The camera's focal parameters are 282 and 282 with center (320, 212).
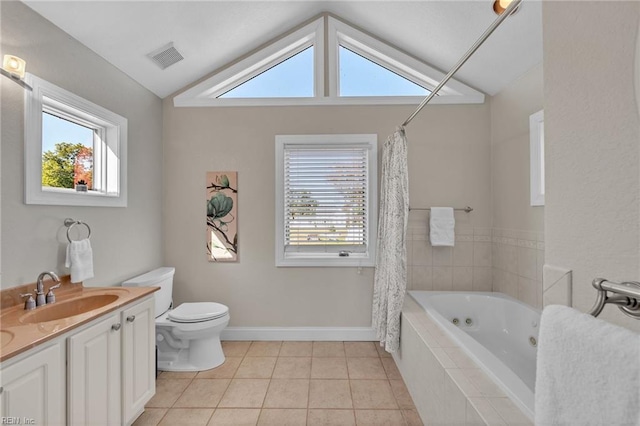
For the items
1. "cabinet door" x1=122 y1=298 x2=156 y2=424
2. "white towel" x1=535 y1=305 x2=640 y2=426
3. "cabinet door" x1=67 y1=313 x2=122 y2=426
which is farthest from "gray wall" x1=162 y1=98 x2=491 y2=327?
"white towel" x1=535 y1=305 x2=640 y2=426

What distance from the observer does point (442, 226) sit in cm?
268

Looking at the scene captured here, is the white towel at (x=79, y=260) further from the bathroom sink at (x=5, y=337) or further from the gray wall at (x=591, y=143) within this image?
A: the gray wall at (x=591, y=143)

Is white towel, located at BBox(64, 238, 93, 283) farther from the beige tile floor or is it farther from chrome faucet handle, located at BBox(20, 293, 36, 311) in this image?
the beige tile floor

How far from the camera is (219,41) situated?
2.42 m

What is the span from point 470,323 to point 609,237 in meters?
2.28

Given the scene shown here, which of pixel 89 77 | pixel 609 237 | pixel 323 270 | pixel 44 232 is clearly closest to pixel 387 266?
pixel 323 270

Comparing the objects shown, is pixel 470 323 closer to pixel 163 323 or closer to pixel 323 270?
pixel 323 270

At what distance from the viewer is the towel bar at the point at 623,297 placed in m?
0.47

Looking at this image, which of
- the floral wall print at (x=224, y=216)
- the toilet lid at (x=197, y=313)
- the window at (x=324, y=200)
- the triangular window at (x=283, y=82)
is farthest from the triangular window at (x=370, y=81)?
the toilet lid at (x=197, y=313)

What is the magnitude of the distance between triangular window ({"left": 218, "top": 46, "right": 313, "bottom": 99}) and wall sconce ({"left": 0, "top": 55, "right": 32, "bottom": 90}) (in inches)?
61.2

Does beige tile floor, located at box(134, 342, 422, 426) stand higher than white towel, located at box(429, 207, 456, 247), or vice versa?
white towel, located at box(429, 207, 456, 247)

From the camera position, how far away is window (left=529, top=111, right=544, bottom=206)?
218cm

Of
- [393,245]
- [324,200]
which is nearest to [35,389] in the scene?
[393,245]

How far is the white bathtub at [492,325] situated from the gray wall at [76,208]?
7.95 ft
